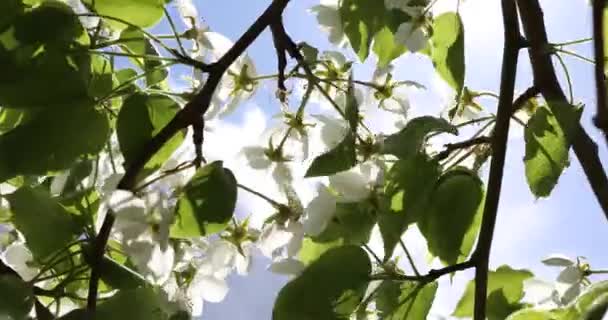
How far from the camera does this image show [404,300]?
0.52m

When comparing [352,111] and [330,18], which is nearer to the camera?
Answer: [352,111]

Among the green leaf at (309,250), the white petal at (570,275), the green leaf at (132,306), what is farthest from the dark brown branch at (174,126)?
the white petal at (570,275)

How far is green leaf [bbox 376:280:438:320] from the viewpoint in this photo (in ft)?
1.70

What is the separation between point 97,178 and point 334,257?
6.5 inches

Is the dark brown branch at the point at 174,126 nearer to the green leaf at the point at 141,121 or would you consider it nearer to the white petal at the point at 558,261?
the green leaf at the point at 141,121

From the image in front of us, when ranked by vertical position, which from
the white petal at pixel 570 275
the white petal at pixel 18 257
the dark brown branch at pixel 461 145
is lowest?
the white petal at pixel 18 257

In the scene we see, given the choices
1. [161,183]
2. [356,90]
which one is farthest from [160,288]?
[356,90]

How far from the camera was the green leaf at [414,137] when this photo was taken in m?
0.51

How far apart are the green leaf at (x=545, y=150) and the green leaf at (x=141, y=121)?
182 mm

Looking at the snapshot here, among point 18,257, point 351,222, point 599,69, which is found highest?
point 599,69

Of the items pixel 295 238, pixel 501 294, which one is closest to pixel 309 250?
pixel 295 238

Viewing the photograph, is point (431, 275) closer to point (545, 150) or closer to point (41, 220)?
point (545, 150)

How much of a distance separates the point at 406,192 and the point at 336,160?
0.04 m

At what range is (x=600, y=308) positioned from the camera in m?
0.42
